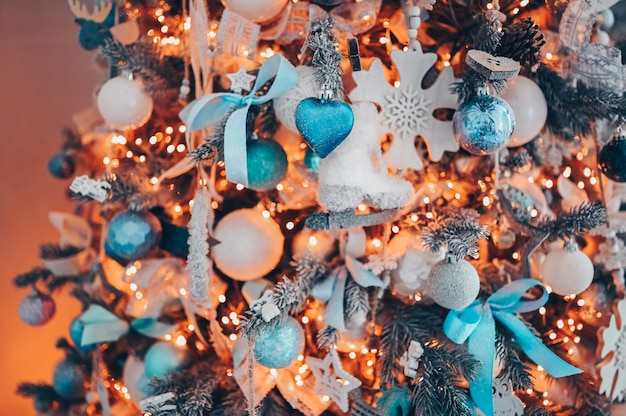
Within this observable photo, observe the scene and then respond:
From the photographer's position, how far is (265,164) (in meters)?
0.69

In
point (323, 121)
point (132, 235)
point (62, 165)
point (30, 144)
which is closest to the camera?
point (323, 121)

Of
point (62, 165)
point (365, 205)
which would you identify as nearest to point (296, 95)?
point (365, 205)

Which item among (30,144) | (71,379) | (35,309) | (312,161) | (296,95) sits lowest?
(71,379)

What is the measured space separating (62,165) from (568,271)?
933mm

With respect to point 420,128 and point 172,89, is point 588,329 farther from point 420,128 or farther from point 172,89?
point 172,89

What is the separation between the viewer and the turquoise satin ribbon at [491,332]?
0.65 m

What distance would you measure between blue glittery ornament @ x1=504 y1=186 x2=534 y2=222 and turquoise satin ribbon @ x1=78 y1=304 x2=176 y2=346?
559 millimetres

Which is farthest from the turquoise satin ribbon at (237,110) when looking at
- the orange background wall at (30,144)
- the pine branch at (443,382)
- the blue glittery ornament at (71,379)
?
the orange background wall at (30,144)

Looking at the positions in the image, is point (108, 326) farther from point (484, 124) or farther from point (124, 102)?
point (484, 124)

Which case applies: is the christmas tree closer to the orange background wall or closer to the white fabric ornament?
the white fabric ornament

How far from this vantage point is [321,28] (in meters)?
0.60

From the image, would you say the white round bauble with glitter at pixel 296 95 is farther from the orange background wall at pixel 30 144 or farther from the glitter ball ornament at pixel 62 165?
the orange background wall at pixel 30 144

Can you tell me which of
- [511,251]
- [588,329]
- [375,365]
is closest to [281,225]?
[375,365]

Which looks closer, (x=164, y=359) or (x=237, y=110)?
(x=237, y=110)
